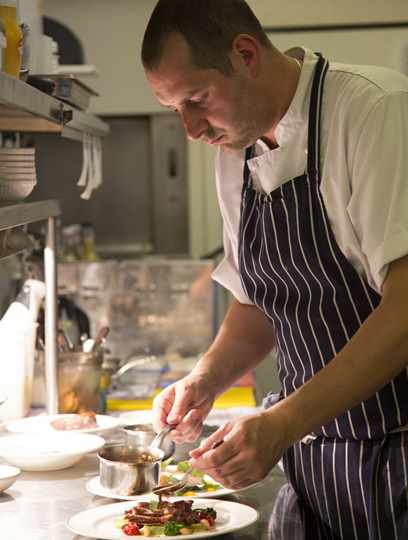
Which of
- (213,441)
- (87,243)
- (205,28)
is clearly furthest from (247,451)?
(87,243)

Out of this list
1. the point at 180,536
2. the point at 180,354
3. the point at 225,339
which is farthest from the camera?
the point at 180,354

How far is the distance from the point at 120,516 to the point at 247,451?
1.23ft

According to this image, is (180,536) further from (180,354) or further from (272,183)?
(180,354)

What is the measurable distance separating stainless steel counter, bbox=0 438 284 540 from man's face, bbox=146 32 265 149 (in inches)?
29.1

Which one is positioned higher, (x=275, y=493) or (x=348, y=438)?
(x=348, y=438)

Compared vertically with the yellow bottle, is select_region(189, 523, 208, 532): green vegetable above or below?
below

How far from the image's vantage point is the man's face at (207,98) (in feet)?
6.09

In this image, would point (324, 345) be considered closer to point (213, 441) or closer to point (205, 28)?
point (213, 441)

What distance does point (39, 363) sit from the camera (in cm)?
306

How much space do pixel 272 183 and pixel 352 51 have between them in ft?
11.9

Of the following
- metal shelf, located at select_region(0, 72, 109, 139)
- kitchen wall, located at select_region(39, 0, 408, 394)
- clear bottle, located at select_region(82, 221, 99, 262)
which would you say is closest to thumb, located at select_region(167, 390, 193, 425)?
metal shelf, located at select_region(0, 72, 109, 139)

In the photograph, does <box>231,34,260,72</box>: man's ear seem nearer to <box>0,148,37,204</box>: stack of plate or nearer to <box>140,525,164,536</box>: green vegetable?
<box>0,148,37,204</box>: stack of plate

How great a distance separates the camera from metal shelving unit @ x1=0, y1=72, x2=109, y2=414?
1.88m

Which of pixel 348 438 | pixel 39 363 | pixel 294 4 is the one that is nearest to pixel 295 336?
pixel 348 438
